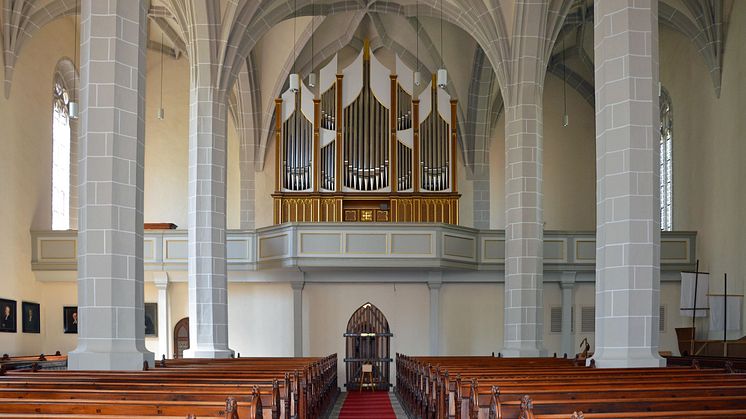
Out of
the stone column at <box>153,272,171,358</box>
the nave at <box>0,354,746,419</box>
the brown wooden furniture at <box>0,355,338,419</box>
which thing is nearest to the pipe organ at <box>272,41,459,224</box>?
the stone column at <box>153,272,171,358</box>

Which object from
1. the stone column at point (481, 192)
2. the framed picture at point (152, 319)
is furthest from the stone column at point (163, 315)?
the stone column at point (481, 192)

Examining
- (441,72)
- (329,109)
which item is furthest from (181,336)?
(441,72)

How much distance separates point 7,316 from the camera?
63.4 feet

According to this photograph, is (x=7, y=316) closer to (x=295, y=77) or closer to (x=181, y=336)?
(x=181, y=336)

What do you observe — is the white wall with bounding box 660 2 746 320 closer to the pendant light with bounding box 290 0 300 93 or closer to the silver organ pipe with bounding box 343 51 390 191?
the silver organ pipe with bounding box 343 51 390 191

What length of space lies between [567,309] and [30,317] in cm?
1328

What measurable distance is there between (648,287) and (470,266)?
11.1 metres

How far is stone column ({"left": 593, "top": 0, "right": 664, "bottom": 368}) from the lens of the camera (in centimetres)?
1084

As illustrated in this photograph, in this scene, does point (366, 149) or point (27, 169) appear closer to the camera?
point (27, 169)

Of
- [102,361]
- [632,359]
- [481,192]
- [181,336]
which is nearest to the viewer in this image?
[632,359]

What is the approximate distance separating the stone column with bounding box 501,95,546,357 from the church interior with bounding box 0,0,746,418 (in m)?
0.05

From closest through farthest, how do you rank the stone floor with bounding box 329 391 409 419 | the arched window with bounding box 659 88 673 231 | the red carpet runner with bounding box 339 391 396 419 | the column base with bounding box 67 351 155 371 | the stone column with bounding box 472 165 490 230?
A: the column base with bounding box 67 351 155 371 → the stone floor with bounding box 329 391 409 419 → the red carpet runner with bounding box 339 391 396 419 → the arched window with bounding box 659 88 673 231 → the stone column with bounding box 472 165 490 230

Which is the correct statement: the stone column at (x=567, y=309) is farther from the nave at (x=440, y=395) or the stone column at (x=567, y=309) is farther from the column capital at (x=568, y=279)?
the nave at (x=440, y=395)

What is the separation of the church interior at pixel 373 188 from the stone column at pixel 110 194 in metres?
2.12
